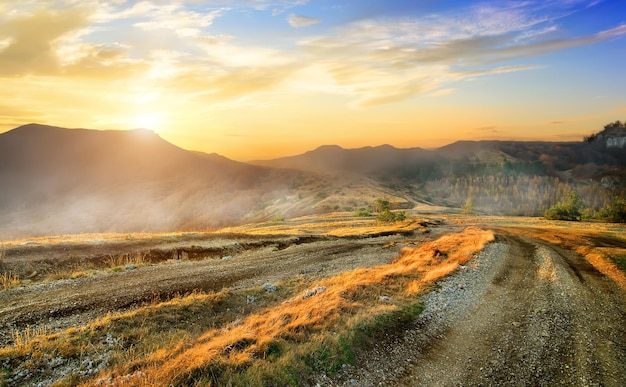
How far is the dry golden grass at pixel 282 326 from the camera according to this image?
335 inches

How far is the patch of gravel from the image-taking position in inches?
374

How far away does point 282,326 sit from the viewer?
39.0 ft

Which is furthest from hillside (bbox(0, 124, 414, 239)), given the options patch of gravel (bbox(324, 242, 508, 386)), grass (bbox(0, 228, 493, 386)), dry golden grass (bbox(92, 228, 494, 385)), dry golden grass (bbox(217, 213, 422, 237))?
grass (bbox(0, 228, 493, 386))

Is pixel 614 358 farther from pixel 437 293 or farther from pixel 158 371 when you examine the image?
pixel 158 371

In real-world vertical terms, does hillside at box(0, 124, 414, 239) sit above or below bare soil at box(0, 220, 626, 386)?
below

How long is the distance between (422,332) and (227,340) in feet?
24.7

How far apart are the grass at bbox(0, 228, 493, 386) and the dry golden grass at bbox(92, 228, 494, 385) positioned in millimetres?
35

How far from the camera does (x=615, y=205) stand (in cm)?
7219

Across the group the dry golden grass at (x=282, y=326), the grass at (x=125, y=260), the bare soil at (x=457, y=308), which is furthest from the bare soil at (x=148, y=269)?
the dry golden grass at (x=282, y=326)

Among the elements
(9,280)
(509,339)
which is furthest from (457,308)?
(9,280)

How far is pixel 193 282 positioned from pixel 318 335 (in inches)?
540

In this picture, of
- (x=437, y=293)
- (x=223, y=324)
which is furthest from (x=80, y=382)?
(x=437, y=293)

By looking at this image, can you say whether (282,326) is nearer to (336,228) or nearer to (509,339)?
(509,339)

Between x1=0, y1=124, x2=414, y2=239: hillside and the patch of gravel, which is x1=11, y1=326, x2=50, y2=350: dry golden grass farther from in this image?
x1=0, y1=124, x2=414, y2=239: hillside
